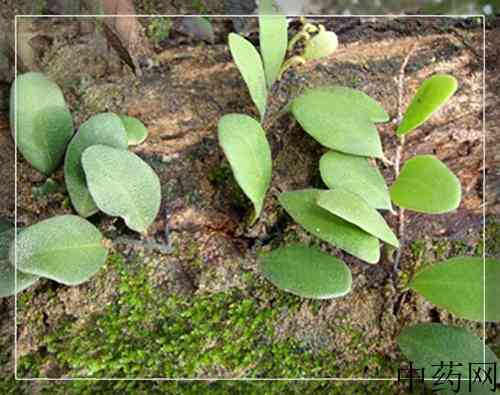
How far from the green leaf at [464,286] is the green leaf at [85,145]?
529mm

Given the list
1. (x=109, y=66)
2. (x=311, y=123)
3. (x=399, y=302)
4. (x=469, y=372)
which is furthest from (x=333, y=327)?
(x=109, y=66)

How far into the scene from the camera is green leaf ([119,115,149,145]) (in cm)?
100

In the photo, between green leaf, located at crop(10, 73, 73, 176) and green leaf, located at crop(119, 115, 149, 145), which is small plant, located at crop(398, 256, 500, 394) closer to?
green leaf, located at crop(119, 115, 149, 145)

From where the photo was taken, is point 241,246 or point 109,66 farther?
point 109,66

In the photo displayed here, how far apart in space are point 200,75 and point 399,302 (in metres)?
0.52

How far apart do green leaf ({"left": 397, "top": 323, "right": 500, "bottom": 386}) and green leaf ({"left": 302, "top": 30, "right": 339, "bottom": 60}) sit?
49 cm

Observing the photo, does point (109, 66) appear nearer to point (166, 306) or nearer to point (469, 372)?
point (166, 306)

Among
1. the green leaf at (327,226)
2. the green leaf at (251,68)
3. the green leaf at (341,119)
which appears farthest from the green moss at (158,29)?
the green leaf at (327,226)

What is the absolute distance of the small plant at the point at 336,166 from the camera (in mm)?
906

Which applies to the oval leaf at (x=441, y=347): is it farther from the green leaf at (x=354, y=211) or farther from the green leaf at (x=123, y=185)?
the green leaf at (x=123, y=185)

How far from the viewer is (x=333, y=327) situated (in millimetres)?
1030

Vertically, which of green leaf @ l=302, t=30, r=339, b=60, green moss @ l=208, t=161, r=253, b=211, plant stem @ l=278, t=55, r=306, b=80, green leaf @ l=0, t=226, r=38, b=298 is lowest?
green leaf @ l=0, t=226, r=38, b=298

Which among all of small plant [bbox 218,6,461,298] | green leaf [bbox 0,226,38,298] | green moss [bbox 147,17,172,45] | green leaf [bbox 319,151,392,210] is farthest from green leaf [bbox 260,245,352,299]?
green moss [bbox 147,17,172,45]

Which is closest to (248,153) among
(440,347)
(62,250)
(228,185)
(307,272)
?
(228,185)
